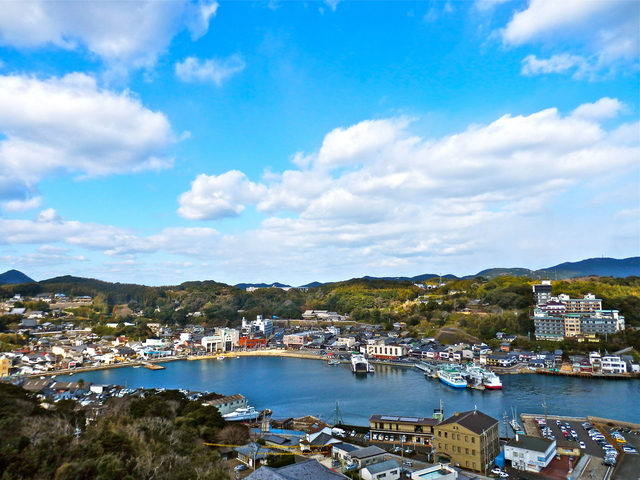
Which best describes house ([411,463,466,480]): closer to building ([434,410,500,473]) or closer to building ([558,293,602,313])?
building ([434,410,500,473])

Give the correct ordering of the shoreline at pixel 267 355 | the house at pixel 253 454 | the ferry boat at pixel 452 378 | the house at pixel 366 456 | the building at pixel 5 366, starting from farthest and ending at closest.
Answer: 1. the building at pixel 5 366
2. the shoreline at pixel 267 355
3. the ferry boat at pixel 452 378
4. the house at pixel 253 454
5. the house at pixel 366 456

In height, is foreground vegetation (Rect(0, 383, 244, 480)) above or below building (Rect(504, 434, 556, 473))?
above

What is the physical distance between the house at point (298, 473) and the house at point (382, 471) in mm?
849

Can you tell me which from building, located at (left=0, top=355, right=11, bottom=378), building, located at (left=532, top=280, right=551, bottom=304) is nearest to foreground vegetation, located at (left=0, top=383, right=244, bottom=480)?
building, located at (left=0, top=355, right=11, bottom=378)

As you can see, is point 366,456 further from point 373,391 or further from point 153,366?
point 153,366

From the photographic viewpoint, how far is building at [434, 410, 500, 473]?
6250 mm

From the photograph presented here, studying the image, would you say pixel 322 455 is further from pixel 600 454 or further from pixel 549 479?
pixel 600 454

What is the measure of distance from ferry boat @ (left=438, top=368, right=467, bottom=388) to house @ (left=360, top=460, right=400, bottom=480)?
7.72m

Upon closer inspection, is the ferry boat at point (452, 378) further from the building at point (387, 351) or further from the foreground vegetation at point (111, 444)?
the foreground vegetation at point (111, 444)

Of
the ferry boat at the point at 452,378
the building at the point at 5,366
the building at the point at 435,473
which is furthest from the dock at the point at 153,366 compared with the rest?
the building at the point at 435,473

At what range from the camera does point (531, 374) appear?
47.1 feet

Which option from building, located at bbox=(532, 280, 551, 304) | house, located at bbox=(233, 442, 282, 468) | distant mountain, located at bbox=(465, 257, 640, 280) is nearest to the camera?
house, located at bbox=(233, 442, 282, 468)

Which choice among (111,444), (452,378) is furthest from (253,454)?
(452,378)

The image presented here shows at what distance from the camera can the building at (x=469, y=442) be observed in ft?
20.5
